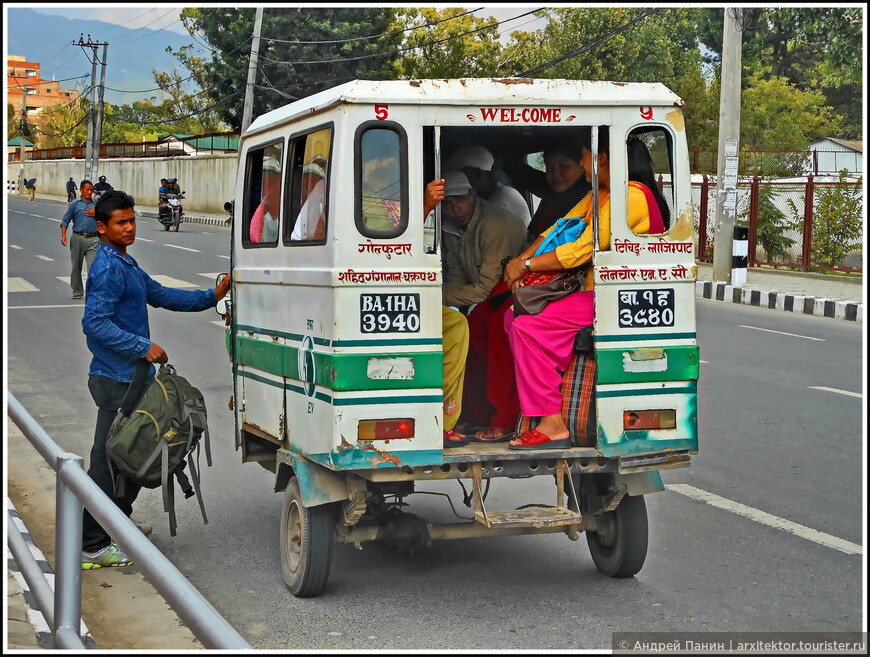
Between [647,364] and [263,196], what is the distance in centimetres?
210

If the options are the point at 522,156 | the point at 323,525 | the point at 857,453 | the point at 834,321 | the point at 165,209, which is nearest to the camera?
the point at 323,525

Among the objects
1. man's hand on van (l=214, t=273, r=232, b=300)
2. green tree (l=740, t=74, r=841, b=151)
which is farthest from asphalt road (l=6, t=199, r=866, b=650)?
green tree (l=740, t=74, r=841, b=151)

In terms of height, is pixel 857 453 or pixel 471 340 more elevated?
pixel 471 340

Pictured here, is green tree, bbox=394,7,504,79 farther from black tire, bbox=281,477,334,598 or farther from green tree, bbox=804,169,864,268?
black tire, bbox=281,477,334,598

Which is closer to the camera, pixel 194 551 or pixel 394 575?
pixel 394 575

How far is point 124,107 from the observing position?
336ft

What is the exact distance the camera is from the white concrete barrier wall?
158 feet

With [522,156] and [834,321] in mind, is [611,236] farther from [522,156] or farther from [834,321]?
[834,321]

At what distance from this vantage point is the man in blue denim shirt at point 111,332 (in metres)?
5.82

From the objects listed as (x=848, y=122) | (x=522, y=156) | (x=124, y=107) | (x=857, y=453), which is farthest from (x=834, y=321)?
(x=124, y=107)

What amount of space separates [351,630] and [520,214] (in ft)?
8.09

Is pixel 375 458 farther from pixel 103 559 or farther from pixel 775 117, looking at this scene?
pixel 775 117

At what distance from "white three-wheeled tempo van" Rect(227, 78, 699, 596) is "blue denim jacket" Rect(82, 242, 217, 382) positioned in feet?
2.44

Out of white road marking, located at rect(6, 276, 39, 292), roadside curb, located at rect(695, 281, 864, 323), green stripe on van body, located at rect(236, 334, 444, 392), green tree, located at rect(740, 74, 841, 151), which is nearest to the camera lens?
green stripe on van body, located at rect(236, 334, 444, 392)
